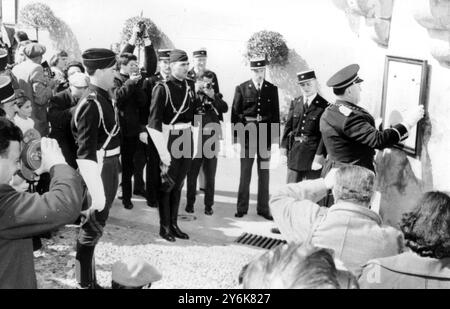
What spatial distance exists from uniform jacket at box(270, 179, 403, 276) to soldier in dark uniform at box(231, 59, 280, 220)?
364 centimetres

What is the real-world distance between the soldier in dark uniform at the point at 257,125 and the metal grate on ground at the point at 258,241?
2.07 feet

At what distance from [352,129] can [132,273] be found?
8.64ft

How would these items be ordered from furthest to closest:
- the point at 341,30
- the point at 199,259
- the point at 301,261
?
the point at 341,30 < the point at 199,259 < the point at 301,261

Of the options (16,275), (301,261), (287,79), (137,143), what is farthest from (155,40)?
(301,261)

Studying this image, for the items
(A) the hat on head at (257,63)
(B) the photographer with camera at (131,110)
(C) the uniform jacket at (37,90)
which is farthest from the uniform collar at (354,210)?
(C) the uniform jacket at (37,90)

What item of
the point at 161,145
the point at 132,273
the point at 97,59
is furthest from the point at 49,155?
the point at 161,145

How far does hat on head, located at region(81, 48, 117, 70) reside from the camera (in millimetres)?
4418

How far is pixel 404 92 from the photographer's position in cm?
470

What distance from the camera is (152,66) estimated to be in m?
7.20

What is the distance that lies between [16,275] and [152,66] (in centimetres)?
499

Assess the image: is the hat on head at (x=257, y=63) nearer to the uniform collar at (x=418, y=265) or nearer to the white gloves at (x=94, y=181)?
the white gloves at (x=94, y=181)

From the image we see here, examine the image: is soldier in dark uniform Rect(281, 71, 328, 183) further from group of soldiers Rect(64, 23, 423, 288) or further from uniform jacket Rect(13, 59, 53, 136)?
uniform jacket Rect(13, 59, 53, 136)

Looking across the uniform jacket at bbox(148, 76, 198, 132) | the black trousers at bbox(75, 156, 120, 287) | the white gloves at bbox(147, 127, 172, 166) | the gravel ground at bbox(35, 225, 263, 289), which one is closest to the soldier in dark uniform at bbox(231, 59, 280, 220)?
the uniform jacket at bbox(148, 76, 198, 132)
